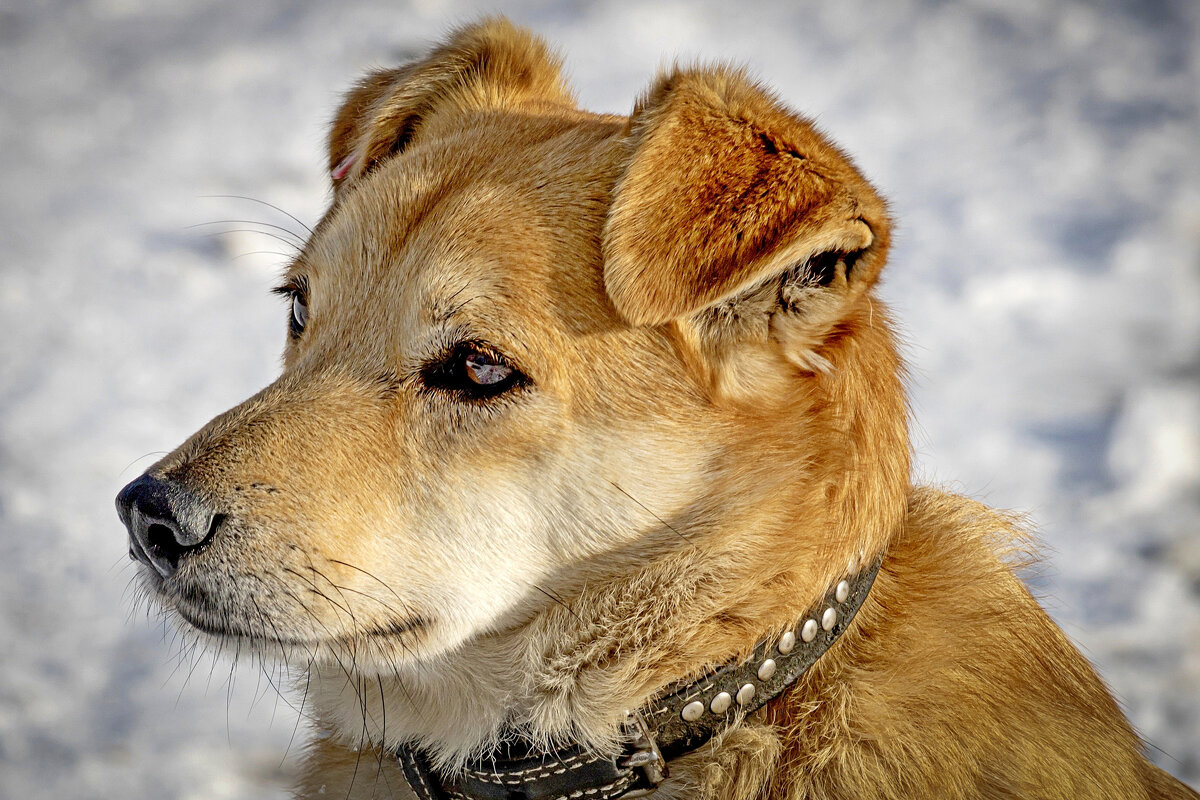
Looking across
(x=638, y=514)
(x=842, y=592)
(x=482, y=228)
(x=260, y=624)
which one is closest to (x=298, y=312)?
(x=482, y=228)

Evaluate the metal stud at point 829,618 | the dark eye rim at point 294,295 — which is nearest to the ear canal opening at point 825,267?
the metal stud at point 829,618

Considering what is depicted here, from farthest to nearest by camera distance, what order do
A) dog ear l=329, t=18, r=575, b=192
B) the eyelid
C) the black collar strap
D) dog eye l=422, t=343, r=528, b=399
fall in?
dog ear l=329, t=18, r=575, b=192, the eyelid, dog eye l=422, t=343, r=528, b=399, the black collar strap

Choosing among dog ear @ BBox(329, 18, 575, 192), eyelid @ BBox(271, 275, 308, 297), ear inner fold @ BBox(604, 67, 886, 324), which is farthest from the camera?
dog ear @ BBox(329, 18, 575, 192)

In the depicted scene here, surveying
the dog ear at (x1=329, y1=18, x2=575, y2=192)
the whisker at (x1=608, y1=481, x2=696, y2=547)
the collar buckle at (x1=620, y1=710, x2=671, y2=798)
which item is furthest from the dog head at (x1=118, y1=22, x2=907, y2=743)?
the dog ear at (x1=329, y1=18, x2=575, y2=192)

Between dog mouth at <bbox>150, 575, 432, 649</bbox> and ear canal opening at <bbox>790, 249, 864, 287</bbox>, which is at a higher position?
ear canal opening at <bbox>790, 249, 864, 287</bbox>

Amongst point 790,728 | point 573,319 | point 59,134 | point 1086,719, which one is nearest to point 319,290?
point 573,319

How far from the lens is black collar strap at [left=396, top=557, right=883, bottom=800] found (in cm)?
212

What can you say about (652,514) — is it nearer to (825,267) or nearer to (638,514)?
(638,514)

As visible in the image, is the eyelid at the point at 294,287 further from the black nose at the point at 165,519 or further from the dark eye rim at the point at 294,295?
the black nose at the point at 165,519

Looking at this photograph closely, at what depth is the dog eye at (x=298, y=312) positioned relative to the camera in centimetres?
273

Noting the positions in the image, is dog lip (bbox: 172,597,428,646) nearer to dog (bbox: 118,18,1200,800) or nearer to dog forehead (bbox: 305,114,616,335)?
dog (bbox: 118,18,1200,800)

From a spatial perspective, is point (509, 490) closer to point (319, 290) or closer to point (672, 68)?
point (319, 290)

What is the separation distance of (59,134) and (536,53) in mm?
3956

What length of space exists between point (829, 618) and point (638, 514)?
18.6 inches
